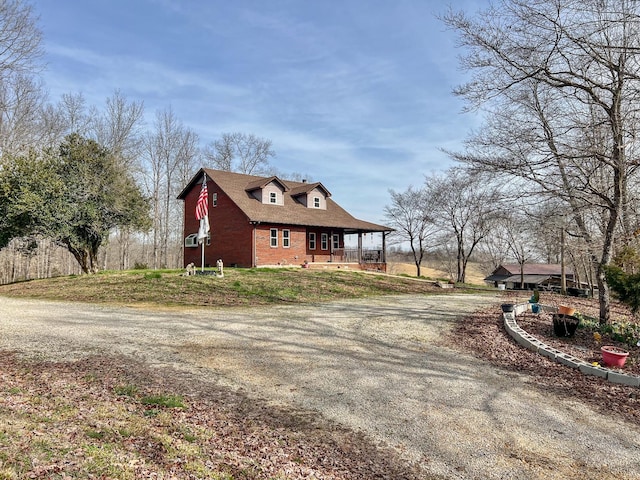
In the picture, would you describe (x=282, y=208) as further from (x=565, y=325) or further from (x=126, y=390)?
(x=126, y=390)

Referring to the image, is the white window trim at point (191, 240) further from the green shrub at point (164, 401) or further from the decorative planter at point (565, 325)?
the green shrub at point (164, 401)

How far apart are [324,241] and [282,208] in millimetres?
3647

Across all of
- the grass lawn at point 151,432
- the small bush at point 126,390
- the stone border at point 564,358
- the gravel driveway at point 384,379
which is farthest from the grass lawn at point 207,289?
the small bush at point 126,390

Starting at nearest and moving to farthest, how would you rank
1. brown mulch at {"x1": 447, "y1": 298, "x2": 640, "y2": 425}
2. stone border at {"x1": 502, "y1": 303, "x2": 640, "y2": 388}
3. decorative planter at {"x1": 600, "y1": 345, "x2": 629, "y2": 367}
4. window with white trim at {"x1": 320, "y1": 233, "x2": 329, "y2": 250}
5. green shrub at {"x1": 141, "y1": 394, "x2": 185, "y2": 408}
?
green shrub at {"x1": 141, "y1": 394, "x2": 185, "y2": 408} → brown mulch at {"x1": 447, "y1": 298, "x2": 640, "y2": 425} → stone border at {"x1": 502, "y1": 303, "x2": 640, "y2": 388} → decorative planter at {"x1": 600, "y1": 345, "x2": 629, "y2": 367} → window with white trim at {"x1": 320, "y1": 233, "x2": 329, "y2": 250}

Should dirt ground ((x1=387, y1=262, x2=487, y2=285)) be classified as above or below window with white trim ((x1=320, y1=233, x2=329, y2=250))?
below

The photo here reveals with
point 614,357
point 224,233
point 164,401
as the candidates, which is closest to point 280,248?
point 224,233

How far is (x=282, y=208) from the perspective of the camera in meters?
25.0

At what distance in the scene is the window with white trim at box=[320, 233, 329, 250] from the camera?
84.6 ft

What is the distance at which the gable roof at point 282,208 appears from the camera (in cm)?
2311

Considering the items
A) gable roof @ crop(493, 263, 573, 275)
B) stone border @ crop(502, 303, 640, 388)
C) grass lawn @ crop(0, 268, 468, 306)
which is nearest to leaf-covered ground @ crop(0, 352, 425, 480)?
stone border @ crop(502, 303, 640, 388)

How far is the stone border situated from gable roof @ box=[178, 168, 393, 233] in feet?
51.5

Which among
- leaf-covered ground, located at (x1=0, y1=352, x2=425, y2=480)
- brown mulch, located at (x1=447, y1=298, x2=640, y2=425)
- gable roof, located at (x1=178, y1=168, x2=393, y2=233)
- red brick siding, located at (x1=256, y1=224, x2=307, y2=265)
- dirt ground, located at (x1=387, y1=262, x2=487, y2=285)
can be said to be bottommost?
dirt ground, located at (x1=387, y1=262, x2=487, y2=285)

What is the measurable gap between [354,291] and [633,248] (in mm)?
10535

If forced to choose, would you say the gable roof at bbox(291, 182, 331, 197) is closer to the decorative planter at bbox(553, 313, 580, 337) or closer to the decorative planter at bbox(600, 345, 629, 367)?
the decorative planter at bbox(553, 313, 580, 337)
